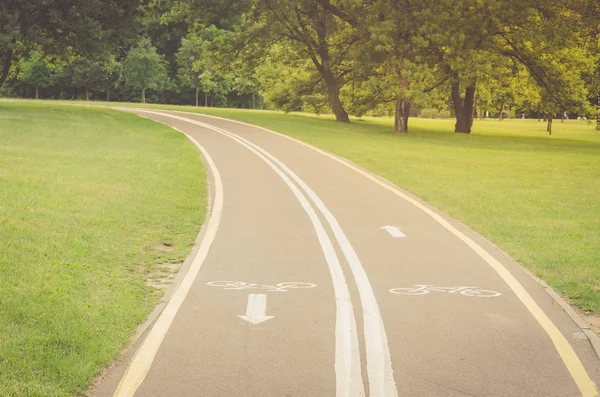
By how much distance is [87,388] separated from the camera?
5414mm

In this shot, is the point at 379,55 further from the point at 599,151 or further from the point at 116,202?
the point at 116,202

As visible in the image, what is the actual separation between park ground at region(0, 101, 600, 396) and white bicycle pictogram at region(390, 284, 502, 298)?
3.26 ft

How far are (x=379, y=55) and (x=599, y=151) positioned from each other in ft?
41.3

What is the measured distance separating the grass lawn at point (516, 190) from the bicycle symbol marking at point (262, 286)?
120 inches

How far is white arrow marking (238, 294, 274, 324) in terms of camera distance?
7.27 metres

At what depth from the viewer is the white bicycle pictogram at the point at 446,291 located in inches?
329

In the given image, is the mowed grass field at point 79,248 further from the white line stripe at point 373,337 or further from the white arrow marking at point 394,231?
the white arrow marking at point 394,231

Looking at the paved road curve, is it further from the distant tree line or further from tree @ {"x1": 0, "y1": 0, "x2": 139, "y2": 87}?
tree @ {"x1": 0, "y1": 0, "x2": 139, "y2": 87}

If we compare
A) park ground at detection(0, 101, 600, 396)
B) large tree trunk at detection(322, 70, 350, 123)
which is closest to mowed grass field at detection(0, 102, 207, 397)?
park ground at detection(0, 101, 600, 396)

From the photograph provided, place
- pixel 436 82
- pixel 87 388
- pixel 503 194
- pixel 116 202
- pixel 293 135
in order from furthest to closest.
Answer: pixel 436 82 → pixel 293 135 → pixel 503 194 → pixel 116 202 → pixel 87 388

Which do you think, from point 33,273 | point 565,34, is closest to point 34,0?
point 565,34

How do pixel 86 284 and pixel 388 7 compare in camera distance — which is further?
pixel 388 7

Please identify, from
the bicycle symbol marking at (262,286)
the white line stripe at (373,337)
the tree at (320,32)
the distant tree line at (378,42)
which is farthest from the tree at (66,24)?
the bicycle symbol marking at (262,286)

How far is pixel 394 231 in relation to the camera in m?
12.2
